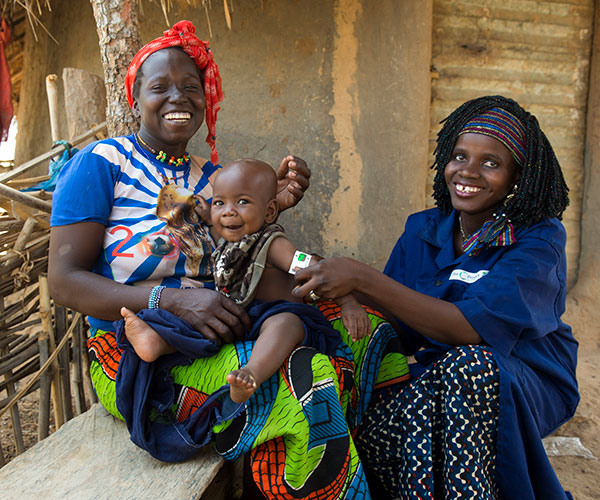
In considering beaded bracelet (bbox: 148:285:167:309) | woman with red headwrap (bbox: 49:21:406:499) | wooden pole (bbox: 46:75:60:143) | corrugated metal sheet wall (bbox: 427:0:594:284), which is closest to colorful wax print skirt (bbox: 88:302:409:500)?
woman with red headwrap (bbox: 49:21:406:499)

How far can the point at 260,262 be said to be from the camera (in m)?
1.92

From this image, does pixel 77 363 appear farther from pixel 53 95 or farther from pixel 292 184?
pixel 292 184

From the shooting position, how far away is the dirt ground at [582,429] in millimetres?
2615

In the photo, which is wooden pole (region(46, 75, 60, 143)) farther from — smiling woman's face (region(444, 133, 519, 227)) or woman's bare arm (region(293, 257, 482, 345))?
smiling woman's face (region(444, 133, 519, 227))

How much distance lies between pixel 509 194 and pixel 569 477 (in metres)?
1.54

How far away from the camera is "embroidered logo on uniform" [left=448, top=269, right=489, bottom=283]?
2.07m

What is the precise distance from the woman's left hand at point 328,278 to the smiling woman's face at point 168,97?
82 cm

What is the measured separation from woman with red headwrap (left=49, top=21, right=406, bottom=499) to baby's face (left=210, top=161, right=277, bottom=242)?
0.23 meters

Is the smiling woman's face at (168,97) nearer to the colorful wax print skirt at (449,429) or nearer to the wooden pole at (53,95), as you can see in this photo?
the wooden pole at (53,95)

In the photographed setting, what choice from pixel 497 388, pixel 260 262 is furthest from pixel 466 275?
pixel 260 262

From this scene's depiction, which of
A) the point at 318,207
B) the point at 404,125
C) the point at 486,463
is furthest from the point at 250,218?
the point at 404,125

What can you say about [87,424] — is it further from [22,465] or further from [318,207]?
[318,207]

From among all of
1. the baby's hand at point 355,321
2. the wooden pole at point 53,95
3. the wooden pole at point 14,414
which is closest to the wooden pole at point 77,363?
the wooden pole at point 14,414

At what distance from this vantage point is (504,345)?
6.17 feet
